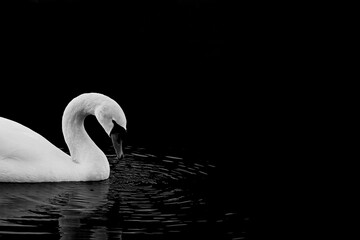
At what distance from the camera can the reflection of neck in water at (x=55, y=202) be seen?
920 cm

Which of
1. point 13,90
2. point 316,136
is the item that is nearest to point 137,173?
point 316,136

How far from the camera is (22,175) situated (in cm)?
1074

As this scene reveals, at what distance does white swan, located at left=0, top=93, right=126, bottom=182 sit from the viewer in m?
10.7

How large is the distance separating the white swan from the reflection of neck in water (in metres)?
0.12

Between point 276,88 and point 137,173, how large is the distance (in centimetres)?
855

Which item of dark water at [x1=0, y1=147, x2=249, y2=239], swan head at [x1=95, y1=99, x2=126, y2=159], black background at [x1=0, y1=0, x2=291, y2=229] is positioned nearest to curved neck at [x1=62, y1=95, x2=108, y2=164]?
swan head at [x1=95, y1=99, x2=126, y2=159]

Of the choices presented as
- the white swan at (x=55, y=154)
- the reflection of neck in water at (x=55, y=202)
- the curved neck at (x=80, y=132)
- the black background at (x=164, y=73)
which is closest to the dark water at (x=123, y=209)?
the reflection of neck in water at (x=55, y=202)

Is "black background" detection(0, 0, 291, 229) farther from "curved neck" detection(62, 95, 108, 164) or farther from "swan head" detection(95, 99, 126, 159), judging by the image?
"curved neck" detection(62, 95, 108, 164)

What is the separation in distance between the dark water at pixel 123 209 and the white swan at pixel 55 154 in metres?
0.13

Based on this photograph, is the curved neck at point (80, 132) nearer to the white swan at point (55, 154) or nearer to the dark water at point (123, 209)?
the white swan at point (55, 154)

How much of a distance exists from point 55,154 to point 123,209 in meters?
1.62

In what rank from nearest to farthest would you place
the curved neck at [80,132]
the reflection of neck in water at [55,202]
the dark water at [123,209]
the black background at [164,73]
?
the dark water at [123,209], the reflection of neck in water at [55,202], the curved neck at [80,132], the black background at [164,73]

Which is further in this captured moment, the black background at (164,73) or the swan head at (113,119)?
the black background at (164,73)

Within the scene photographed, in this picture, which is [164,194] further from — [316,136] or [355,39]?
[355,39]
